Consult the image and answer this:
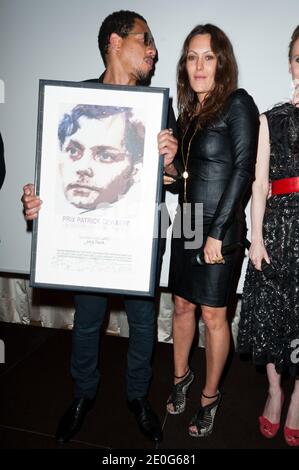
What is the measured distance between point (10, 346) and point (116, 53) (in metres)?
Answer: 2.03

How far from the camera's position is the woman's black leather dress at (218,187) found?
1.46m

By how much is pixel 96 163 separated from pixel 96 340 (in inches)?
34.0

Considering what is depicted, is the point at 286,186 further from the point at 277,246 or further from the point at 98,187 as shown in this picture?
the point at 98,187

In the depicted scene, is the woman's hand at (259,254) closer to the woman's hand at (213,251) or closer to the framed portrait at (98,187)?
the woman's hand at (213,251)

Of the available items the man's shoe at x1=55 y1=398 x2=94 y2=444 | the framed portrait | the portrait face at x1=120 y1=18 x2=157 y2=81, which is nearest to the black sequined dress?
the framed portrait

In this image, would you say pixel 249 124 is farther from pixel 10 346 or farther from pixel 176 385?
pixel 10 346

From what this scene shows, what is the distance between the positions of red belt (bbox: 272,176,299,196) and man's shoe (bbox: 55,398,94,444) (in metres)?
1.35

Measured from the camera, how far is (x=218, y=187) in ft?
5.15

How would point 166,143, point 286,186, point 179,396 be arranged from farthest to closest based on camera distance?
point 179,396 → point 286,186 → point 166,143

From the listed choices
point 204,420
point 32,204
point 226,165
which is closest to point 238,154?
point 226,165

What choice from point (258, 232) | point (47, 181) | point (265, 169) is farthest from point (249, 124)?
point (47, 181)

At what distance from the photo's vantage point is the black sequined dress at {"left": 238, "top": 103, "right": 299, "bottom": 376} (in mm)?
1524

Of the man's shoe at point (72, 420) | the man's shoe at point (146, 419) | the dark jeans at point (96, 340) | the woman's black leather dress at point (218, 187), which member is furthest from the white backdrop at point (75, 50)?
the man's shoe at point (146, 419)

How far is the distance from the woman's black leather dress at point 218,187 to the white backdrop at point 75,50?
722 millimetres
